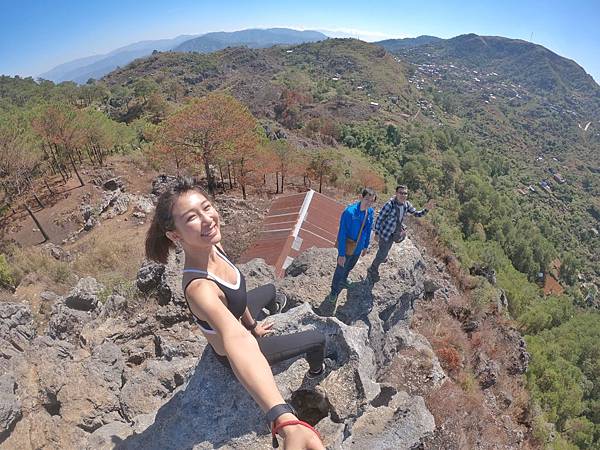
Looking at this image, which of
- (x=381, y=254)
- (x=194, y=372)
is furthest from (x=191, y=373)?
(x=381, y=254)

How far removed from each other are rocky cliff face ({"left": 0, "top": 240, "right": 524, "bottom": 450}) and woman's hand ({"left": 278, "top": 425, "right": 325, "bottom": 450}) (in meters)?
1.88

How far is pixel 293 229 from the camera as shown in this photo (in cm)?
1541

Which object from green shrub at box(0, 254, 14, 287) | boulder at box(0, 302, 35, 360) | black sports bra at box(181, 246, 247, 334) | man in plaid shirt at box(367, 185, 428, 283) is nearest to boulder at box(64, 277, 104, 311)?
boulder at box(0, 302, 35, 360)

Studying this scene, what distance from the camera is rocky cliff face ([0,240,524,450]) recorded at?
12.9ft

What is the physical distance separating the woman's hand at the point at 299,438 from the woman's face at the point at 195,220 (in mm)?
1282

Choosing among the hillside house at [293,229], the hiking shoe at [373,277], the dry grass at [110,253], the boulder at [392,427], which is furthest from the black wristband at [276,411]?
the dry grass at [110,253]

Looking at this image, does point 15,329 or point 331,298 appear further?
point 15,329

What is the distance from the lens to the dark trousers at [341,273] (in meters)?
6.61

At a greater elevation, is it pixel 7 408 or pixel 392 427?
pixel 7 408

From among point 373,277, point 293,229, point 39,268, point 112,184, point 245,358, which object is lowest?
point 39,268

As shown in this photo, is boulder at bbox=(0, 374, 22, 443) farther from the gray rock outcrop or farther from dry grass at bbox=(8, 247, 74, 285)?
dry grass at bbox=(8, 247, 74, 285)

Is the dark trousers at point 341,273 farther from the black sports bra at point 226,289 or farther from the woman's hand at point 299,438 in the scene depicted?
the woman's hand at point 299,438

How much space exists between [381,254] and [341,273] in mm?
1102

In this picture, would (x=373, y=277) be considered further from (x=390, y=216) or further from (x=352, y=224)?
(x=352, y=224)
